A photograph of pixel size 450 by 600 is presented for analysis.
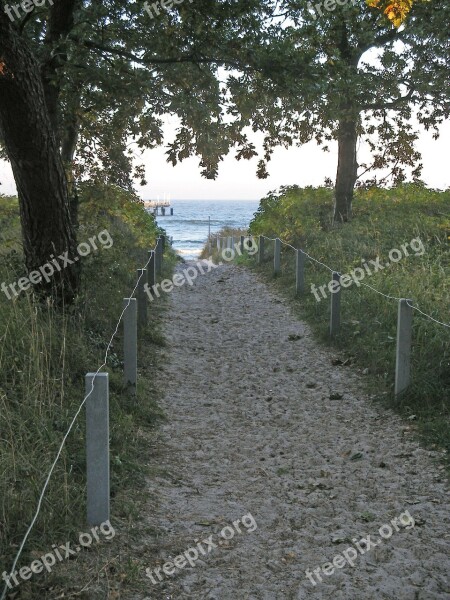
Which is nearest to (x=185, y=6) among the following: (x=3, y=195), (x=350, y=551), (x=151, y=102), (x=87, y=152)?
(x=151, y=102)

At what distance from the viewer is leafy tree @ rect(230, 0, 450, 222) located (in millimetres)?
11930

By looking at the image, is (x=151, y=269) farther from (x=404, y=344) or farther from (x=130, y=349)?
(x=404, y=344)

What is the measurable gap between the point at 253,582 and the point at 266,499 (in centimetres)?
143

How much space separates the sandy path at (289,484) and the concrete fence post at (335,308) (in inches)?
21.3

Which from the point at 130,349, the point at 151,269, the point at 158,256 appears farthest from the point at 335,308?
the point at 158,256

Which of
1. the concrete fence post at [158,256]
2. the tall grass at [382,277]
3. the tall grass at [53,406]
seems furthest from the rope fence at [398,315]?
the concrete fence post at [158,256]

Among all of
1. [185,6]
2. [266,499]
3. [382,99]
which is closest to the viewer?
[266,499]

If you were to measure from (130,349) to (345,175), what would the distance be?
15.4m

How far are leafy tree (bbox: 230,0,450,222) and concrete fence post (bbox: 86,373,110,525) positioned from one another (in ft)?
26.7

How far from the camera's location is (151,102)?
1242 cm

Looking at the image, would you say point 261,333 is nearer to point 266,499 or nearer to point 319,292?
point 319,292

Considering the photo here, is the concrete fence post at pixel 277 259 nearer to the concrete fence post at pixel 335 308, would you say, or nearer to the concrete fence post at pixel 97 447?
the concrete fence post at pixel 335 308

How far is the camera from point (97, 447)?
196 inches

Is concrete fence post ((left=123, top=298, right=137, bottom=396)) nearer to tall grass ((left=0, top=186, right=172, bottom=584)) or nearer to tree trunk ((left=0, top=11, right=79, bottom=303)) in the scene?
tall grass ((left=0, top=186, right=172, bottom=584))
